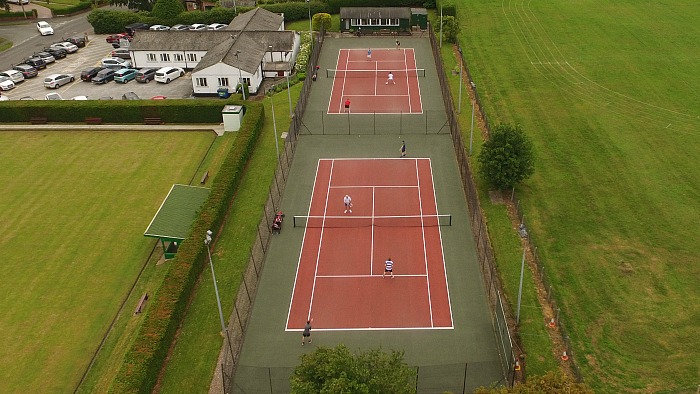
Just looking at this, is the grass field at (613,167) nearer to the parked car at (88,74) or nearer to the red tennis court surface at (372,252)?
the red tennis court surface at (372,252)

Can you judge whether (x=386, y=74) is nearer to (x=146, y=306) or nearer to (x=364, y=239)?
(x=364, y=239)

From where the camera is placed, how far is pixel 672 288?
3084 cm

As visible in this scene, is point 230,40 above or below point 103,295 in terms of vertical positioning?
above

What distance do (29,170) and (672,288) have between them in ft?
141

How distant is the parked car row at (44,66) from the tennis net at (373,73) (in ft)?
87.9

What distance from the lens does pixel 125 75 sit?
60.5 meters

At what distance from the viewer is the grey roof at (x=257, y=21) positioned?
221ft

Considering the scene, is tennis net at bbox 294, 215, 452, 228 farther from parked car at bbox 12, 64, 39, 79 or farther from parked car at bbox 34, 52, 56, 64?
parked car at bbox 34, 52, 56, 64

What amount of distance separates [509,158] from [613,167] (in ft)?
30.3

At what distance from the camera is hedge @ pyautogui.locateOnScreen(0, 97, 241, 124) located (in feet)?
169

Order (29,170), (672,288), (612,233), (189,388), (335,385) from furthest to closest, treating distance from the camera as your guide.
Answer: (29,170), (612,233), (672,288), (189,388), (335,385)

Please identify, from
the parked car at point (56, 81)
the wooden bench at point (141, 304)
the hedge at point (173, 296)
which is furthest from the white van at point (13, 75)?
the wooden bench at point (141, 304)

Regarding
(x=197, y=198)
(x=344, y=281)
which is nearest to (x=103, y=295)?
(x=197, y=198)

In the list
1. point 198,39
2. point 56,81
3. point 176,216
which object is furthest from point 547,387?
point 56,81
